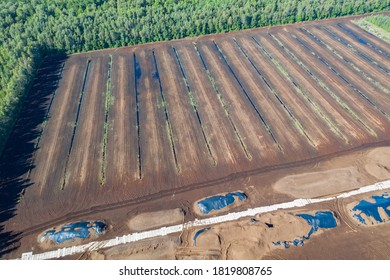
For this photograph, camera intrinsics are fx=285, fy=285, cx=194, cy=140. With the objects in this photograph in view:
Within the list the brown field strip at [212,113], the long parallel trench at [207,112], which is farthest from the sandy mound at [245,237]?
the brown field strip at [212,113]

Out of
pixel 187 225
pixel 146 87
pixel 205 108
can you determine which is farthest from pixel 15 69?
pixel 187 225

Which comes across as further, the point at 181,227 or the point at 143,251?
the point at 181,227

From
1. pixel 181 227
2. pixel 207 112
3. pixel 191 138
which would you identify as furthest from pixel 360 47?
pixel 181 227

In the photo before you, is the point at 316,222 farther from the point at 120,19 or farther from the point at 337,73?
the point at 120,19

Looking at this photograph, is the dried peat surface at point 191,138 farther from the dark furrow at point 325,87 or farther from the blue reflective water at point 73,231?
the blue reflective water at point 73,231

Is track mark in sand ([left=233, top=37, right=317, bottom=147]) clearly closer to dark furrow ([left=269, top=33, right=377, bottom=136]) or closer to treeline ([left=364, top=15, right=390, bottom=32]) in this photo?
dark furrow ([left=269, top=33, right=377, bottom=136])

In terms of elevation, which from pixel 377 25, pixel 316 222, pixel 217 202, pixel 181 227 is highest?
pixel 377 25
